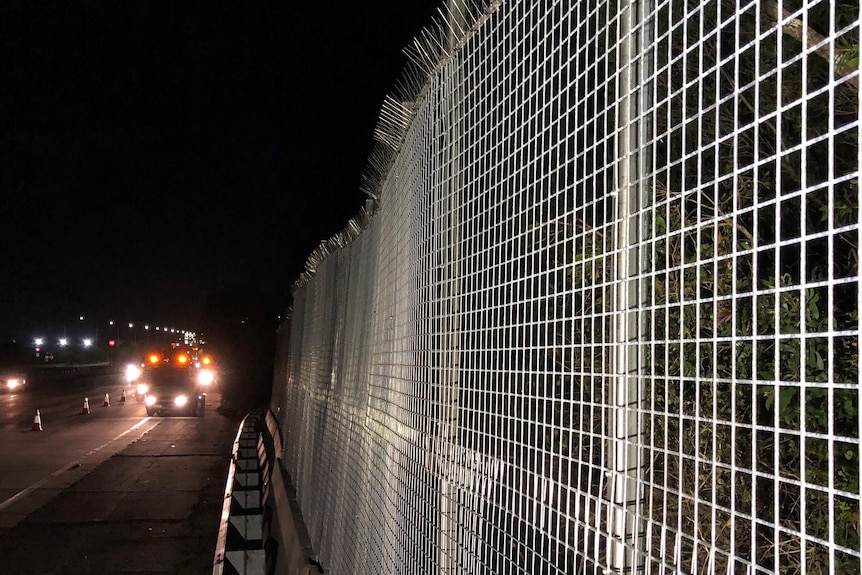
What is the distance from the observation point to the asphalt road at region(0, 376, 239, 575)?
414 inches

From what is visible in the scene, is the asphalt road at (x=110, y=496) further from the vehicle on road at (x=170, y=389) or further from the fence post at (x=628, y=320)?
the fence post at (x=628, y=320)

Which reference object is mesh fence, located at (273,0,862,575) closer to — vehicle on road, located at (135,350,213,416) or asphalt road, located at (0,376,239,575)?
asphalt road, located at (0,376,239,575)

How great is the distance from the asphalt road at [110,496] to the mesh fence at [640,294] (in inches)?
314

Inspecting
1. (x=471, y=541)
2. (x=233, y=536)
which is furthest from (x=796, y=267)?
(x=233, y=536)

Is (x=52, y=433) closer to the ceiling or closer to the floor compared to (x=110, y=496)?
closer to the ceiling

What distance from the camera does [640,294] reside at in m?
1.89

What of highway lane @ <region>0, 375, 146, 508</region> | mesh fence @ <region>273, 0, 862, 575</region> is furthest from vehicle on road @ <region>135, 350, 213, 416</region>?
mesh fence @ <region>273, 0, 862, 575</region>

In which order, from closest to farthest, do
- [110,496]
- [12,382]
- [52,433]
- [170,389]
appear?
[110,496] → [52,433] → [170,389] → [12,382]

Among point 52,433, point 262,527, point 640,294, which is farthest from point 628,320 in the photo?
point 52,433

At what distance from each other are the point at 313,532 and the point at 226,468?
10498mm

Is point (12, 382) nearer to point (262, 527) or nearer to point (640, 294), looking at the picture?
point (262, 527)

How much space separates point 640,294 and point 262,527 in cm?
887

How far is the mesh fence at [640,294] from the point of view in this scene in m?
1.51

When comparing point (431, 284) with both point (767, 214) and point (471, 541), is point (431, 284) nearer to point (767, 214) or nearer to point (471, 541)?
point (471, 541)
